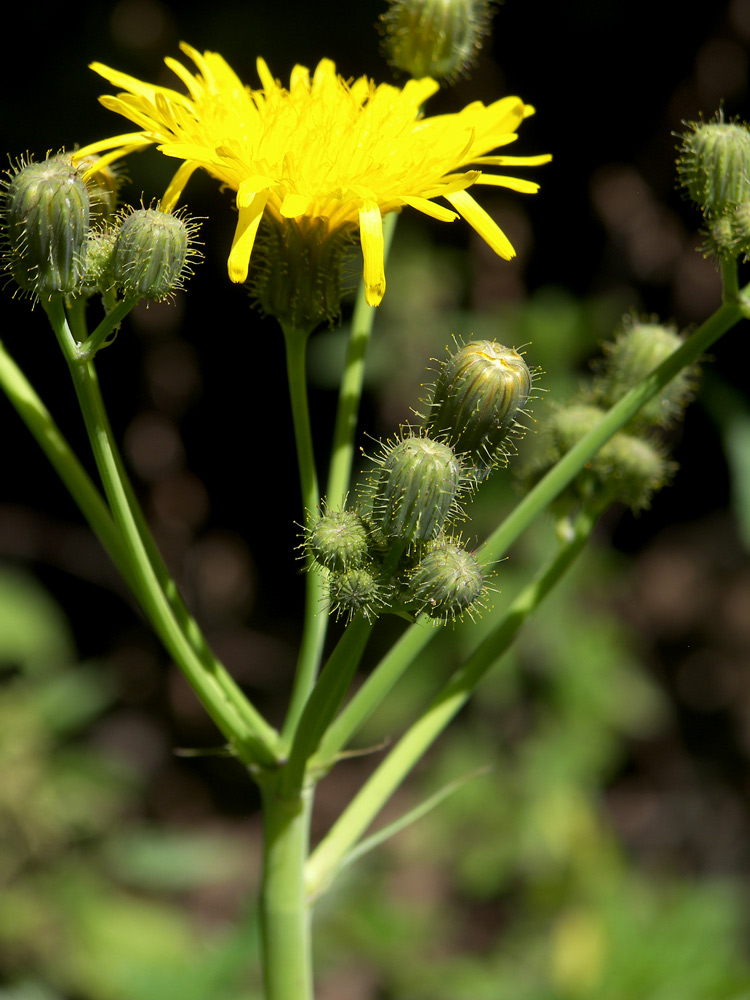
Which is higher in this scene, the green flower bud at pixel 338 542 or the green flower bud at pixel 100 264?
the green flower bud at pixel 100 264

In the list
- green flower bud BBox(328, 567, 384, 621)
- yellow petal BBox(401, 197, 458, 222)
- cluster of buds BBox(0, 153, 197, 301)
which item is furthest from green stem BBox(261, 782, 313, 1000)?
yellow petal BBox(401, 197, 458, 222)

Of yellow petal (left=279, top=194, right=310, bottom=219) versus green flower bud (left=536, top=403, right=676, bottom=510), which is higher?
yellow petal (left=279, top=194, right=310, bottom=219)

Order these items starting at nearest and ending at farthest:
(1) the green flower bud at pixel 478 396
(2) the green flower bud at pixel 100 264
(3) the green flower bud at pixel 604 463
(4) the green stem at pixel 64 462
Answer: (1) the green flower bud at pixel 478 396, (2) the green flower bud at pixel 100 264, (4) the green stem at pixel 64 462, (3) the green flower bud at pixel 604 463

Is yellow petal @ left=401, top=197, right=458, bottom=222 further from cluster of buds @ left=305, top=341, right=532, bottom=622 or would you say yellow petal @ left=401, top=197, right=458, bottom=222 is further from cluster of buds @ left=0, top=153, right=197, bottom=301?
cluster of buds @ left=0, top=153, right=197, bottom=301

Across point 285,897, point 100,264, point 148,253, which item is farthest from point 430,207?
point 285,897

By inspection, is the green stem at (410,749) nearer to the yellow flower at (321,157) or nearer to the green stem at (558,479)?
the green stem at (558,479)

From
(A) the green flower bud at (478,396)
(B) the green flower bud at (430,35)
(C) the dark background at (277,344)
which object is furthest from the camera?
(C) the dark background at (277,344)

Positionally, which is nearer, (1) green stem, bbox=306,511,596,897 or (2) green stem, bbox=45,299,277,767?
(2) green stem, bbox=45,299,277,767

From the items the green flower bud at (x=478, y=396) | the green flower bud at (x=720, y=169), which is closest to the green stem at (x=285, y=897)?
the green flower bud at (x=478, y=396)
